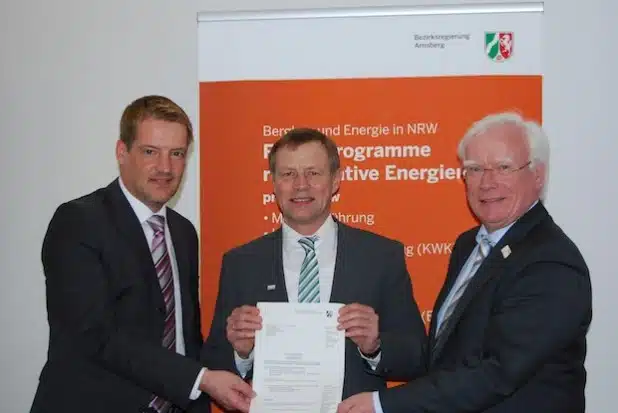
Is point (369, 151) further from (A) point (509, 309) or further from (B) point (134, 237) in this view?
(A) point (509, 309)

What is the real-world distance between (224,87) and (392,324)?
63.4 inches

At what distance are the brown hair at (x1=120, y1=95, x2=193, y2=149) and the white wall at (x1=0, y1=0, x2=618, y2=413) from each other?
3.43 feet

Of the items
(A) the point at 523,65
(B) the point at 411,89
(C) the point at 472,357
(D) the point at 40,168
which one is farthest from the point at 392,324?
(D) the point at 40,168

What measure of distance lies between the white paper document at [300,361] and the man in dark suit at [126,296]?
A: 114mm

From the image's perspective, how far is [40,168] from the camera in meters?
4.36

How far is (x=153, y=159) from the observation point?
3.16m

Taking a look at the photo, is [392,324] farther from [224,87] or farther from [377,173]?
[224,87]

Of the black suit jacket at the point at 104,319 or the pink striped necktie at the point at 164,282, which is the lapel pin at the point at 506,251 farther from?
the pink striped necktie at the point at 164,282

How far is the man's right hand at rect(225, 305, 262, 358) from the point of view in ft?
9.85

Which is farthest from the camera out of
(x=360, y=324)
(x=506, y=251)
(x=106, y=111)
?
(x=106, y=111)

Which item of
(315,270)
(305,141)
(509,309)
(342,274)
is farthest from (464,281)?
(305,141)

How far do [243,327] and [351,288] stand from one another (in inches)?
19.2

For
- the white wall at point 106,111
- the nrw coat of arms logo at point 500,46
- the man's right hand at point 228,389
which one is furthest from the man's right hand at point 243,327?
the nrw coat of arms logo at point 500,46

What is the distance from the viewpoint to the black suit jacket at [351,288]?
3.14 metres
